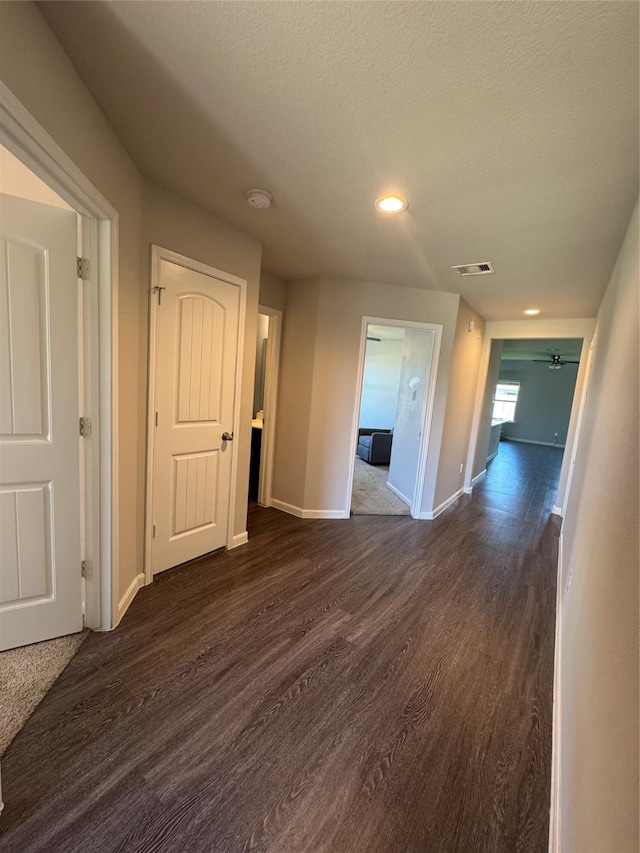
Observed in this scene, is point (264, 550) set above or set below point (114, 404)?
below

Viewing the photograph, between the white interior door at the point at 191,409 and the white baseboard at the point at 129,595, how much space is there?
0.41ft

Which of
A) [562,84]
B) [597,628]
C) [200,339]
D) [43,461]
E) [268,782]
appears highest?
[562,84]

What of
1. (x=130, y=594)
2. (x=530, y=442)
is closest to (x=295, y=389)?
(x=130, y=594)

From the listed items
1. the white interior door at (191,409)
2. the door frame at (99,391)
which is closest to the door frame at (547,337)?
the white interior door at (191,409)

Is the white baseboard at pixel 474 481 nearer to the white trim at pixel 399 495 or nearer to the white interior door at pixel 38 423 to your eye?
the white trim at pixel 399 495

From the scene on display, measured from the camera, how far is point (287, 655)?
183 centimetres

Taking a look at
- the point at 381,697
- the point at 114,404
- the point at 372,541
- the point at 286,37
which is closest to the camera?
the point at 286,37

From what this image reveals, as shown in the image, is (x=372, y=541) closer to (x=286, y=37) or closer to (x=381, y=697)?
(x=381, y=697)

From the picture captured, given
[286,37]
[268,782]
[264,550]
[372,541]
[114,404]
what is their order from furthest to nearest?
[372,541] → [264,550] → [114,404] → [268,782] → [286,37]

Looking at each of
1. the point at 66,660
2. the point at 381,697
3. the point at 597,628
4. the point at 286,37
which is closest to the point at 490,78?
the point at 286,37

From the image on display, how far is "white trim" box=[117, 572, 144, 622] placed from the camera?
199cm

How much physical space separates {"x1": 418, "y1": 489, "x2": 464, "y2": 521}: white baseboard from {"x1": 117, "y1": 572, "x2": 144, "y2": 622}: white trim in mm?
2857

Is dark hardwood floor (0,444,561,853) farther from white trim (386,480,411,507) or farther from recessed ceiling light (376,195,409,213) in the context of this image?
recessed ceiling light (376,195,409,213)

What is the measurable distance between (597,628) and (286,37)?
6.92 ft
